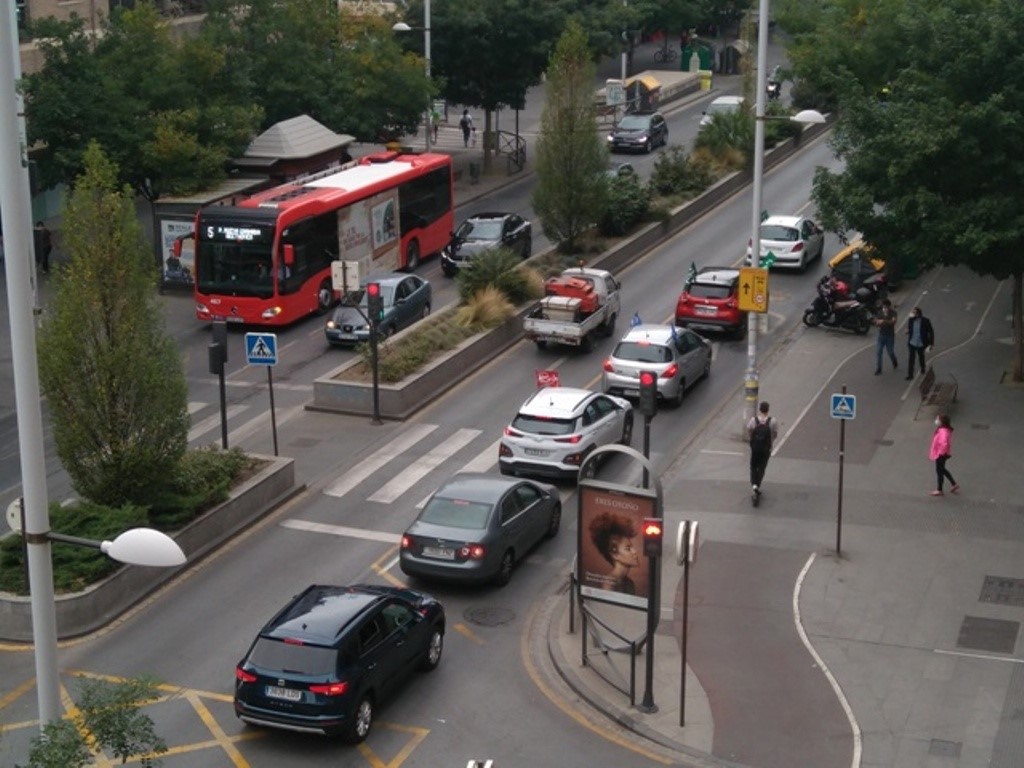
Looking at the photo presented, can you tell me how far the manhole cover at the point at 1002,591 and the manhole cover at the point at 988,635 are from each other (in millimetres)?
724

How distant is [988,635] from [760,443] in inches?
237

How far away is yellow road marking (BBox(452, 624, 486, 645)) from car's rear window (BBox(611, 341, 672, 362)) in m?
11.6

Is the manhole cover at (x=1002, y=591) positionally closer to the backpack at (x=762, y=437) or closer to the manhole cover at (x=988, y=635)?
the manhole cover at (x=988, y=635)

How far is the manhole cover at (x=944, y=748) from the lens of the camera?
18.5 metres

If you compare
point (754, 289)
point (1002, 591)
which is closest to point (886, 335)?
point (754, 289)

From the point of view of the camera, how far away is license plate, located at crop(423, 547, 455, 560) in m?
23.2

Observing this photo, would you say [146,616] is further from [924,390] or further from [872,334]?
[872,334]

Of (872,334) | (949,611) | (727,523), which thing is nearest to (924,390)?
(872,334)

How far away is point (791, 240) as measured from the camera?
4566 cm

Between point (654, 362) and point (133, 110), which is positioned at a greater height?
point (133, 110)

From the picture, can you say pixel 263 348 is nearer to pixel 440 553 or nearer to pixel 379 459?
pixel 379 459

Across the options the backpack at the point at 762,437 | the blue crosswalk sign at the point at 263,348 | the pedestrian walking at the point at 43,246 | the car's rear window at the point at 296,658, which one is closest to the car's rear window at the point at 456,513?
the car's rear window at the point at 296,658

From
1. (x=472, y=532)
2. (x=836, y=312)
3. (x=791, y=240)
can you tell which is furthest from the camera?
(x=791, y=240)

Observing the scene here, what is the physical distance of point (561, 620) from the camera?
74.4 ft
